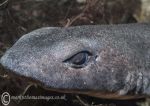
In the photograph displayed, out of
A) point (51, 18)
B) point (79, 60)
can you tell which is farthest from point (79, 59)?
point (51, 18)

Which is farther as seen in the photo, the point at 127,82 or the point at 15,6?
the point at 15,6

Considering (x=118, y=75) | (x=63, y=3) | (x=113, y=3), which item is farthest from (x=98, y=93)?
(x=113, y=3)

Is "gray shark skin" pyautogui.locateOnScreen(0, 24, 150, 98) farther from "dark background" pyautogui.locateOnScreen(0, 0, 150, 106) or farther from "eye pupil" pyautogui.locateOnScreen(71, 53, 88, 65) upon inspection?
"dark background" pyautogui.locateOnScreen(0, 0, 150, 106)

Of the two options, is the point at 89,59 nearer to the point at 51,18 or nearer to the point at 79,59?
the point at 79,59

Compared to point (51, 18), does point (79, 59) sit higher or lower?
lower

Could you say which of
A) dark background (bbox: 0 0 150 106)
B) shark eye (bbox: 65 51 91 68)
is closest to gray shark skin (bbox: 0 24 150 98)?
shark eye (bbox: 65 51 91 68)

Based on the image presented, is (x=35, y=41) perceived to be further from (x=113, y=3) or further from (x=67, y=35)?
(x=113, y=3)
